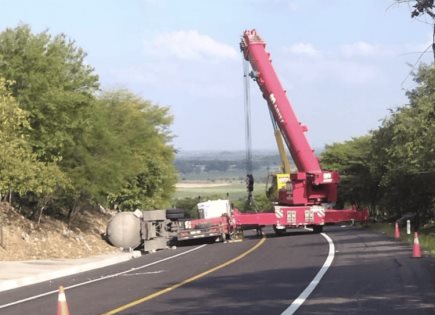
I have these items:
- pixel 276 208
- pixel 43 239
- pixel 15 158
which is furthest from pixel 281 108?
pixel 15 158

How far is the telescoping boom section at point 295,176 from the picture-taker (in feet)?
104

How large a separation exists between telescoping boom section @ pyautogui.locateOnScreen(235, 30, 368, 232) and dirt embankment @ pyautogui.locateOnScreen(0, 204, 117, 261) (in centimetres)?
744

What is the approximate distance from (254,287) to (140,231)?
19.8 meters

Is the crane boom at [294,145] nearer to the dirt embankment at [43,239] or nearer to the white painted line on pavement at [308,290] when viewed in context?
the dirt embankment at [43,239]

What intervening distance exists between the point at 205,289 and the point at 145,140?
34038mm

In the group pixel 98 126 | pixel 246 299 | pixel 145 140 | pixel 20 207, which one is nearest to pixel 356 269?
pixel 246 299

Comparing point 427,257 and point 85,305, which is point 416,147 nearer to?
point 427,257

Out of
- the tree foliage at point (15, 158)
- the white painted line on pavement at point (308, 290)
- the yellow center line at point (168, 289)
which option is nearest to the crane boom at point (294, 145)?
the yellow center line at point (168, 289)

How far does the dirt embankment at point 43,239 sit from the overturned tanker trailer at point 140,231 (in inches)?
27.9

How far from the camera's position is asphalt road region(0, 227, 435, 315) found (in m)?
10.8

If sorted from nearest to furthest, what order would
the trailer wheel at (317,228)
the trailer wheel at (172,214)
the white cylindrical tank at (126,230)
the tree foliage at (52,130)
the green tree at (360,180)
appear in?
the tree foliage at (52,130), the white cylindrical tank at (126,230), the trailer wheel at (317,228), the trailer wheel at (172,214), the green tree at (360,180)

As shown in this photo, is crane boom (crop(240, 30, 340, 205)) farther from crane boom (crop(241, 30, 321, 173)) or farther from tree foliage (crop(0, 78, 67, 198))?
tree foliage (crop(0, 78, 67, 198))

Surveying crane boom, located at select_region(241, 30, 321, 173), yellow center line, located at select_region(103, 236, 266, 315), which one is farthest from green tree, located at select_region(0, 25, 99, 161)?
yellow center line, located at select_region(103, 236, 266, 315)

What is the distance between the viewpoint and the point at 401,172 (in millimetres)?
37375
